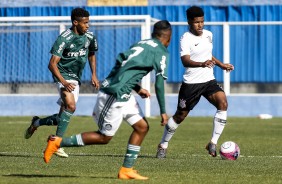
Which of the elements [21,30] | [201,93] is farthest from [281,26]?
[201,93]

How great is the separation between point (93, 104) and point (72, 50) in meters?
14.1

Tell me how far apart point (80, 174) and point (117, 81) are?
1426 millimetres

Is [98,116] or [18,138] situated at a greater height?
[98,116]

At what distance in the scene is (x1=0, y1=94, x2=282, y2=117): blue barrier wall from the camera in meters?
30.5

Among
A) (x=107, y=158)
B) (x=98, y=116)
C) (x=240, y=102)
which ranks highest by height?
(x=98, y=116)

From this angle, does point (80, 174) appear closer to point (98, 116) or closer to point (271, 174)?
point (98, 116)

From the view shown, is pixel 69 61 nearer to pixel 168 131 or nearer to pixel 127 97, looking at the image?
pixel 168 131

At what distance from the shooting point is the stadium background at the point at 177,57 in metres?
30.8

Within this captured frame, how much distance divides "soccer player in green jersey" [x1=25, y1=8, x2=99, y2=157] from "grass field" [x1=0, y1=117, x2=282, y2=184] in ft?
2.12

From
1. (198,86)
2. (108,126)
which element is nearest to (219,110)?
(198,86)

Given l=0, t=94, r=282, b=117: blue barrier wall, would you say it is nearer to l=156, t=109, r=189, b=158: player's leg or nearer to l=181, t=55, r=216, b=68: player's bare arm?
l=156, t=109, r=189, b=158: player's leg

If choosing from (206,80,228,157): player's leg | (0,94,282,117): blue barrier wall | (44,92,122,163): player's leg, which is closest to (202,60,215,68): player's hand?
(206,80,228,157): player's leg

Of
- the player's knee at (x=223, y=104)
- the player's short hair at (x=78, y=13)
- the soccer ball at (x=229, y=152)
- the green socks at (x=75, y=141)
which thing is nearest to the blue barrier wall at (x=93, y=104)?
the player's knee at (x=223, y=104)

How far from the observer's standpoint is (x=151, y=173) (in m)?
13.6
